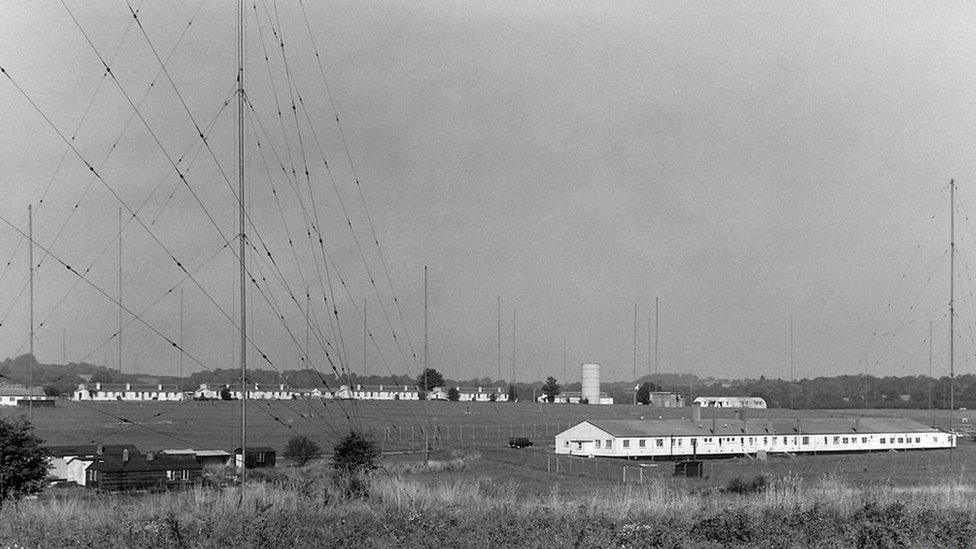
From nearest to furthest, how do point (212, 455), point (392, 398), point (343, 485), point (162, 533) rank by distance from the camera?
point (162, 533) → point (343, 485) → point (212, 455) → point (392, 398)

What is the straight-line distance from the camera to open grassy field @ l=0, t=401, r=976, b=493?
53.2 m

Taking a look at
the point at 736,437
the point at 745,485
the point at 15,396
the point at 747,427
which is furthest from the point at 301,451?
the point at 15,396

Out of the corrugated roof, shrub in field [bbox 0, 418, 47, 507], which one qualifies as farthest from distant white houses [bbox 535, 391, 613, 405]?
shrub in field [bbox 0, 418, 47, 507]

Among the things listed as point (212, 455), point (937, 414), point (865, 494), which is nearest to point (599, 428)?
point (212, 455)

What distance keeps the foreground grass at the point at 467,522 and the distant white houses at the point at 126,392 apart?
128 metres

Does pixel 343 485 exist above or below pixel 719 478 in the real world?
above

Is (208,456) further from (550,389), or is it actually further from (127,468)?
(550,389)

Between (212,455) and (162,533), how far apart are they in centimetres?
4465

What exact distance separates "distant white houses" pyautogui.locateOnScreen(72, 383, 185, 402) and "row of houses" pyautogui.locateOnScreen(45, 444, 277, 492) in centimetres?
9071

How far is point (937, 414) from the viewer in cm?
13175

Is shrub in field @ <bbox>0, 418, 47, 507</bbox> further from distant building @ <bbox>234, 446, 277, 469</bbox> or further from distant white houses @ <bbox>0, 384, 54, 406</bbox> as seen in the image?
→ distant white houses @ <bbox>0, 384, 54, 406</bbox>

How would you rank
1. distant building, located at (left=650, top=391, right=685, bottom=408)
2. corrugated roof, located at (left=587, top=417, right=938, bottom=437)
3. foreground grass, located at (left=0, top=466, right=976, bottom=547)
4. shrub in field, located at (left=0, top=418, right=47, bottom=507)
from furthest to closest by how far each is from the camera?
distant building, located at (left=650, top=391, right=685, bottom=408)
corrugated roof, located at (left=587, top=417, right=938, bottom=437)
shrub in field, located at (left=0, top=418, right=47, bottom=507)
foreground grass, located at (left=0, top=466, right=976, bottom=547)

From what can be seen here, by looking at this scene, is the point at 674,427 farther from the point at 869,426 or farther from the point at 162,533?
the point at 162,533

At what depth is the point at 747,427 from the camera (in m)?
82.7
